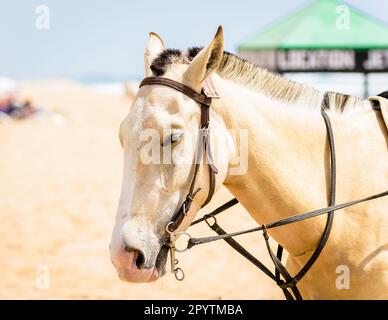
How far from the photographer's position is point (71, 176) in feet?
45.2

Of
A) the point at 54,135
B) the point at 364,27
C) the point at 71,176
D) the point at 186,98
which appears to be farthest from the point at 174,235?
the point at 54,135

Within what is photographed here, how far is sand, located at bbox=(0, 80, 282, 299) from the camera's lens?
26.4ft

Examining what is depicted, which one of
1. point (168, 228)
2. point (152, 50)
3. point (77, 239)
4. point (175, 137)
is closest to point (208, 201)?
point (168, 228)

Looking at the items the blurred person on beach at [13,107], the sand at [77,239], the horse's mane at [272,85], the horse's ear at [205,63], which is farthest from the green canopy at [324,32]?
the blurred person on beach at [13,107]

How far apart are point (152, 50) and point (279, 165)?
92 cm

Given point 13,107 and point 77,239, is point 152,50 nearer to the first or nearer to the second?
point 77,239

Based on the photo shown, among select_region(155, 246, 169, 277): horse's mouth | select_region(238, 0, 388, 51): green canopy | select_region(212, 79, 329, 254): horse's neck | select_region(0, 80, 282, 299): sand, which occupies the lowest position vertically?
select_region(0, 80, 282, 299): sand

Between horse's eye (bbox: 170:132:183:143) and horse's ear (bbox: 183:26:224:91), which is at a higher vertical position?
horse's ear (bbox: 183:26:224:91)

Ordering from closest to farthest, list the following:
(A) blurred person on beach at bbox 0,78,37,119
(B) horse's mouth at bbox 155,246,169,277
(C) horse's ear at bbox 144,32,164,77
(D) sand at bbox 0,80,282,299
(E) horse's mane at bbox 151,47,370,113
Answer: (B) horse's mouth at bbox 155,246,169,277 → (C) horse's ear at bbox 144,32,164,77 → (E) horse's mane at bbox 151,47,370,113 → (D) sand at bbox 0,80,282,299 → (A) blurred person on beach at bbox 0,78,37,119

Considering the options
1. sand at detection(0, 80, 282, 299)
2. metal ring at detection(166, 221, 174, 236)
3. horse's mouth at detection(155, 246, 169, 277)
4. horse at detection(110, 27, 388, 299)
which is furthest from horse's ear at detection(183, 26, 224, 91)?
sand at detection(0, 80, 282, 299)

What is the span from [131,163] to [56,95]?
42208mm

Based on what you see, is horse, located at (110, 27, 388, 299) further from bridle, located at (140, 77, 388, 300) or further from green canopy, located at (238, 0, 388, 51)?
green canopy, located at (238, 0, 388, 51)

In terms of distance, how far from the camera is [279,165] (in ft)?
11.0

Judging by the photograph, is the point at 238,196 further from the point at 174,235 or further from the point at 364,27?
the point at 364,27
